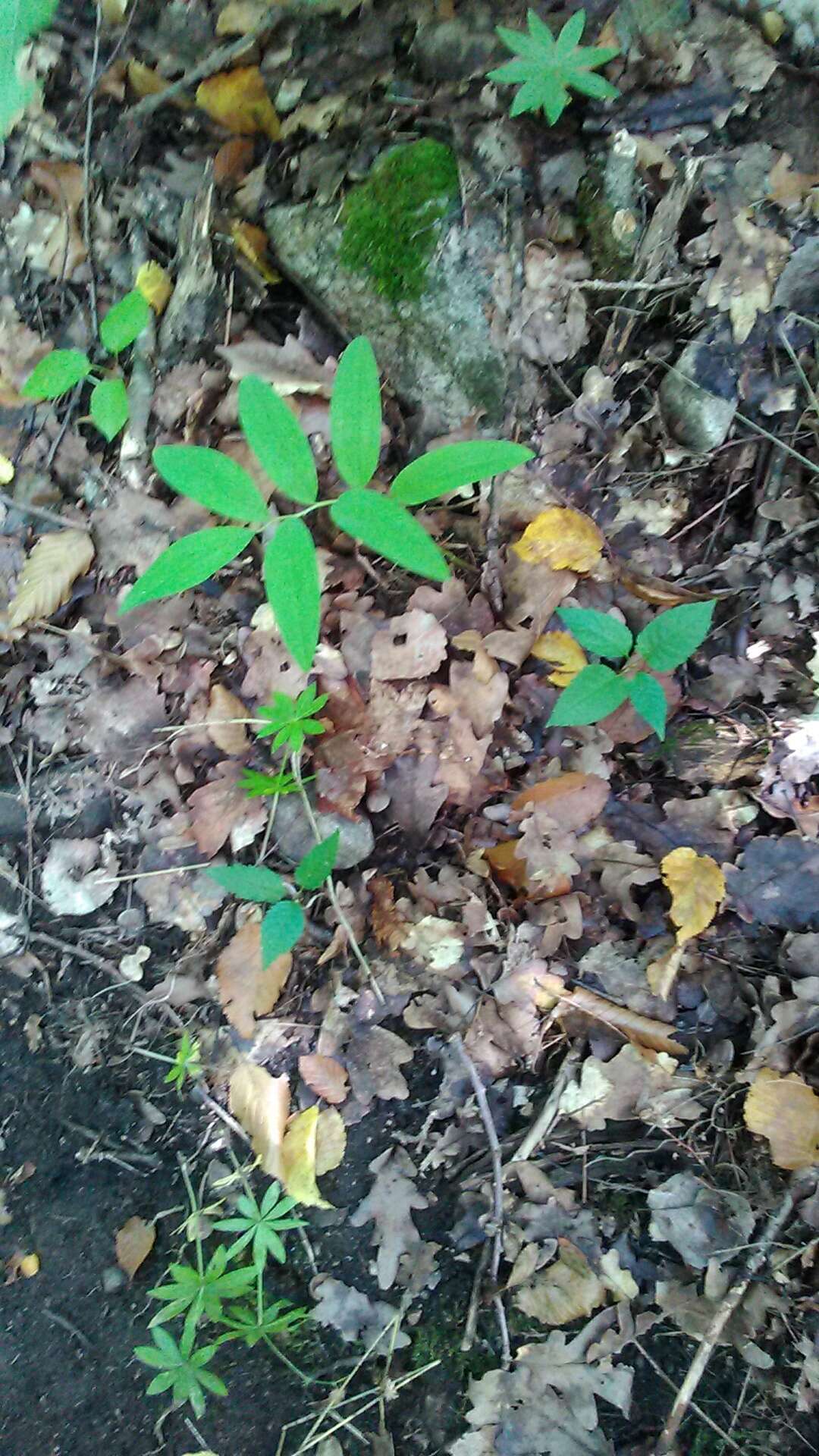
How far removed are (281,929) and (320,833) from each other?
0.28 metres

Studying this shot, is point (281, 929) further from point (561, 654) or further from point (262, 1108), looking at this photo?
point (561, 654)

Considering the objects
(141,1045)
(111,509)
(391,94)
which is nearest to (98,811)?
(141,1045)

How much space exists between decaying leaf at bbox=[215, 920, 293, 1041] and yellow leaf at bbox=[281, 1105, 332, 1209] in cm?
25

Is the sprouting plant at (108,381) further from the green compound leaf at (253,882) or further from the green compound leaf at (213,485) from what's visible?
the green compound leaf at (253,882)

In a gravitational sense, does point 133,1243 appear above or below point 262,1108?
below

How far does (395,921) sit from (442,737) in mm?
480

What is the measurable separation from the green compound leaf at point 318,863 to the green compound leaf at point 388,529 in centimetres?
67

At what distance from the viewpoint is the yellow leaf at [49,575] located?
2408mm

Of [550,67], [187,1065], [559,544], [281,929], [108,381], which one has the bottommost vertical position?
[187,1065]

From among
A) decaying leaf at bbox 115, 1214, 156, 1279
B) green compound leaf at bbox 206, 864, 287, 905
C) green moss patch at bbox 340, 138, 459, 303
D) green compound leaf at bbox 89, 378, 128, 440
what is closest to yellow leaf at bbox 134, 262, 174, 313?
green compound leaf at bbox 89, 378, 128, 440

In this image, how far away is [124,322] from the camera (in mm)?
2369

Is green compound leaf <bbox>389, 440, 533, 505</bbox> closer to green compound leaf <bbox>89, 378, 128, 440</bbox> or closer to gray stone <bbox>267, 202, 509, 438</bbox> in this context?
gray stone <bbox>267, 202, 509, 438</bbox>

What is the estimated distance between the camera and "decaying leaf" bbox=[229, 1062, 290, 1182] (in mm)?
2064

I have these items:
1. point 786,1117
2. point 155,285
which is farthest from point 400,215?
point 786,1117
